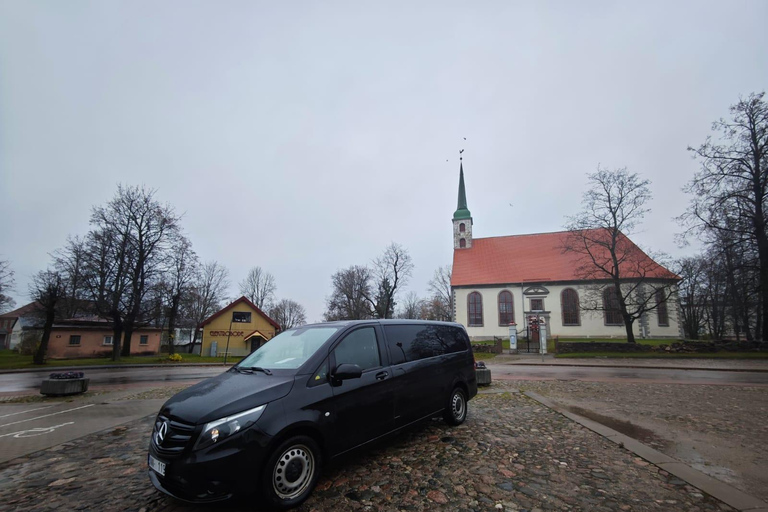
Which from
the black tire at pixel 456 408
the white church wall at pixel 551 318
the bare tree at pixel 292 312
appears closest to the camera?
the black tire at pixel 456 408

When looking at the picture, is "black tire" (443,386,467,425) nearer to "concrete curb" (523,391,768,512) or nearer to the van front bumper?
"concrete curb" (523,391,768,512)

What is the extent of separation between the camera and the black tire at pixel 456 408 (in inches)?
226

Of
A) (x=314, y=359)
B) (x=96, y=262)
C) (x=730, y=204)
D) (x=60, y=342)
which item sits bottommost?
(x=60, y=342)

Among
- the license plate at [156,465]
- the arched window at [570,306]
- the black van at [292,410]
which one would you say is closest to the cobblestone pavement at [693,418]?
the black van at [292,410]

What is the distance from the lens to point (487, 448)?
15.7ft

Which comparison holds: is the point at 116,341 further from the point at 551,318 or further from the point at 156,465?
the point at 551,318

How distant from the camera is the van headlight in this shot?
3.02 meters

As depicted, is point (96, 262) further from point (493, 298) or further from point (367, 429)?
point (493, 298)

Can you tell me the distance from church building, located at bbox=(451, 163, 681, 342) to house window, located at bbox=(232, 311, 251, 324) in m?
24.0

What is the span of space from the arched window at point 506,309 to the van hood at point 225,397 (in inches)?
1614

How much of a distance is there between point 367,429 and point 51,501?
3.31m

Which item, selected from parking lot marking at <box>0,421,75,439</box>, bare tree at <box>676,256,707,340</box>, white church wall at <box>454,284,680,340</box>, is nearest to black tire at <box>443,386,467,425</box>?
parking lot marking at <box>0,421,75,439</box>

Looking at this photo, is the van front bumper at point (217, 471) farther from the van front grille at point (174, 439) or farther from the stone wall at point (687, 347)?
the stone wall at point (687, 347)

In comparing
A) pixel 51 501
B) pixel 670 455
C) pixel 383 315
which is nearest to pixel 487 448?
pixel 670 455
